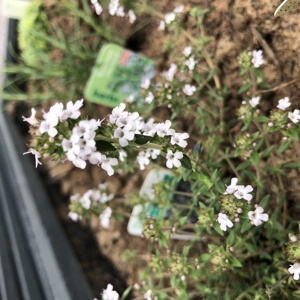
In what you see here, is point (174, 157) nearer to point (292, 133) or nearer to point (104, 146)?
point (104, 146)

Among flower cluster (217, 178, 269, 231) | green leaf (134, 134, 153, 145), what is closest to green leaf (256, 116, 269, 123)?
flower cluster (217, 178, 269, 231)

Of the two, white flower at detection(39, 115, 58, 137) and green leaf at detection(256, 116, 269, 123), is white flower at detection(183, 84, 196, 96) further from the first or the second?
white flower at detection(39, 115, 58, 137)

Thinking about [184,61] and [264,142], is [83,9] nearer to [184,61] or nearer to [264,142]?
[184,61]

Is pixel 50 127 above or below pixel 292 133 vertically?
above

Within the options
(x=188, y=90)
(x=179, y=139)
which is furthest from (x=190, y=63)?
(x=179, y=139)

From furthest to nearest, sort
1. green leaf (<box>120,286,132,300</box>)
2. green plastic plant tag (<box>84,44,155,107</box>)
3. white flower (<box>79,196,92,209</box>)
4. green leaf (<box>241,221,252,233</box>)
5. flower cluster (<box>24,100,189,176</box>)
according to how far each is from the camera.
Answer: green plastic plant tag (<box>84,44,155,107</box>) → white flower (<box>79,196,92,209</box>) → green leaf (<box>120,286,132,300</box>) → green leaf (<box>241,221,252,233</box>) → flower cluster (<box>24,100,189,176</box>)

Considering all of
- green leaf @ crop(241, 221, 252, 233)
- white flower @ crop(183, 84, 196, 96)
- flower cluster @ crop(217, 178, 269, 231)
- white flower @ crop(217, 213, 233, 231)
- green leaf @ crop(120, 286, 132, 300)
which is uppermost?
white flower @ crop(183, 84, 196, 96)

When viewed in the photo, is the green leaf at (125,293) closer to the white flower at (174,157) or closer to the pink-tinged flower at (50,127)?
the white flower at (174,157)
